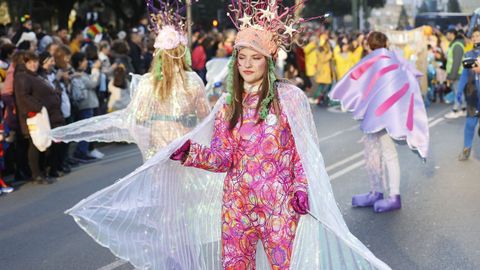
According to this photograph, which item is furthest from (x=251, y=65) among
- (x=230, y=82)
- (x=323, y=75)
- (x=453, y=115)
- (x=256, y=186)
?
(x=323, y=75)

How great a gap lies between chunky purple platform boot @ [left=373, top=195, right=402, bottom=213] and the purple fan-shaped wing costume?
0.51m

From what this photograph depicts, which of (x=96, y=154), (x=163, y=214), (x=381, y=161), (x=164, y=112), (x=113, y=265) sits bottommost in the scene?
(x=96, y=154)

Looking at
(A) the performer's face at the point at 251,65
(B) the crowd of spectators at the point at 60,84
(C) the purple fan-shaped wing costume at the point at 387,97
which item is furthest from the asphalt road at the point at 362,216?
(A) the performer's face at the point at 251,65

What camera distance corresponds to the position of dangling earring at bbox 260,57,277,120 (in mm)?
3816

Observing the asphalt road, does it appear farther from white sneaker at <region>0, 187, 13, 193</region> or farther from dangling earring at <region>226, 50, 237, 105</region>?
dangling earring at <region>226, 50, 237, 105</region>

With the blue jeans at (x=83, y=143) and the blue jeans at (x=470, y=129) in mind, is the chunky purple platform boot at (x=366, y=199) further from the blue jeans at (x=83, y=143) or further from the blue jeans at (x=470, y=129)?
the blue jeans at (x=83, y=143)

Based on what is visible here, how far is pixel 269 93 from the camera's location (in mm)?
3857

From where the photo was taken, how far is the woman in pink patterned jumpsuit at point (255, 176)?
3736 mm

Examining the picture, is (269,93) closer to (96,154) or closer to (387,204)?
(387,204)

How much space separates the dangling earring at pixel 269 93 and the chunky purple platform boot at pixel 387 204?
3.76 m

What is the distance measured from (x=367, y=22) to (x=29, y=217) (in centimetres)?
3353

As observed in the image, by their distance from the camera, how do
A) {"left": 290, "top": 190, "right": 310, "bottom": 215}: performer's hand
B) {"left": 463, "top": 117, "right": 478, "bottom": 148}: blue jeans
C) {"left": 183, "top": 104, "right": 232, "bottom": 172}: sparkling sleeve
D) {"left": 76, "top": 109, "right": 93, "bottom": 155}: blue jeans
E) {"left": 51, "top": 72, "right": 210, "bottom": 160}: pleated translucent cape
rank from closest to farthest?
1. {"left": 290, "top": 190, "right": 310, "bottom": 215}: performer's hand
2. {"left": 183, "top": 104, "right": 232, "bottom": 172}: sparkling sleeve
3. {"left": 51, "top": 72, "right": 210, "bottom": 160}: pleated translucent cape
4. {"left": 463, "top": 117, "right": 478, "bottom": 148}: blue jeans
5. {"left": 76, "top": 109, "right": 93, "bottom": 155}: blue jeans

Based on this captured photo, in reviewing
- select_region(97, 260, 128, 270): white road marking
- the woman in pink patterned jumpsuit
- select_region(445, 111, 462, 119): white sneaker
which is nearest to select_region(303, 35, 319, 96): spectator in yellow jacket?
select_region(445, 111, 462, 119): white sneaker

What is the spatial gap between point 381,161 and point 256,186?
4013mm
